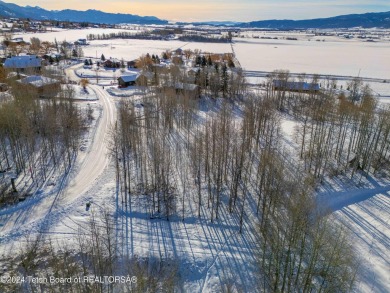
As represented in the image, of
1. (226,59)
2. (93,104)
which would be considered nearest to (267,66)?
(226,59)

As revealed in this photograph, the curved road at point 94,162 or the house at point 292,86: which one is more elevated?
the house at point 292,86

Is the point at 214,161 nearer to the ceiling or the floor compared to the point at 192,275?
nearer to the ceiling

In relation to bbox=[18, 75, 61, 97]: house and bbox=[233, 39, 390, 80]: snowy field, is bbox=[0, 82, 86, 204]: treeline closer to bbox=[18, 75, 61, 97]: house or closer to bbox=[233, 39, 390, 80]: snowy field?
bbox=[18, 75, 61, 97]: house

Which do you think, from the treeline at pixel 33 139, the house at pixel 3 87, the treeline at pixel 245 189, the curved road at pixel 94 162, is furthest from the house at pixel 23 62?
the treeline at pixel 245 189

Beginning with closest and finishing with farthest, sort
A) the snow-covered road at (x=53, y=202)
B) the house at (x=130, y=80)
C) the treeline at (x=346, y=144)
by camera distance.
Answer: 1. the snow-covered road at (x=53, y=202)
2. the treeline at (x=346, y=144)
3. the house at (x=130, y=80)

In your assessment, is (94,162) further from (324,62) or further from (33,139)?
(324,62)

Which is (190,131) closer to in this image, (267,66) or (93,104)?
(93,104)

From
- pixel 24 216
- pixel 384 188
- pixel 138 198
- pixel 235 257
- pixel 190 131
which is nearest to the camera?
pixel 235 257

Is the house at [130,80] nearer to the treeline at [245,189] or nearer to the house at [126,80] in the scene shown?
the house at [126,80]
